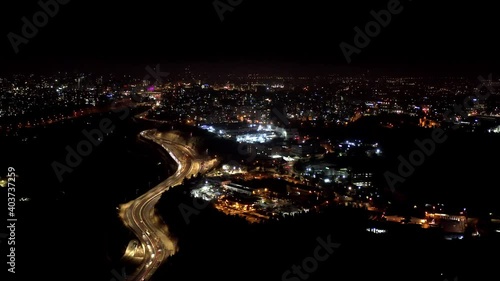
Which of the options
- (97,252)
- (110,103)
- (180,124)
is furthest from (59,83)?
(97,252)

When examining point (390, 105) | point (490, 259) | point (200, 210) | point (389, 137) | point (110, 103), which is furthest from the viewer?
point (110, 103)

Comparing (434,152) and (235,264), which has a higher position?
(434,152)

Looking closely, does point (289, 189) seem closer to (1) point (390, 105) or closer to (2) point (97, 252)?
(2) point (97, 252)

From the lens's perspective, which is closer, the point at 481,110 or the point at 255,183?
the point at 255,183

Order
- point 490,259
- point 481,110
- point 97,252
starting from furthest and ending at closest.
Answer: point 481,110 < point 97,252 < point 490,259

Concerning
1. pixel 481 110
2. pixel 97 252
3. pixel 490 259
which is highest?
pixel 481 110

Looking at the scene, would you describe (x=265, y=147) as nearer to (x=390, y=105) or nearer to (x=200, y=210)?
(x=200, y=210)

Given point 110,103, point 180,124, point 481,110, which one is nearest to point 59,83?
point 110,103
